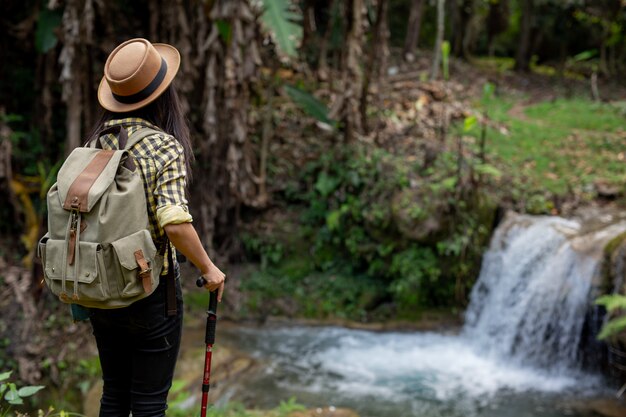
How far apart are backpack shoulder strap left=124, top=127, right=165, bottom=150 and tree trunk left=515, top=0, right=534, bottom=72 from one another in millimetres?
14557

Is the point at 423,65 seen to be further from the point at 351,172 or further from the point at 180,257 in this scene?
the point at 180,257

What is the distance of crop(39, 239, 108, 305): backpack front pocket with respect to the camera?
7.27 ft

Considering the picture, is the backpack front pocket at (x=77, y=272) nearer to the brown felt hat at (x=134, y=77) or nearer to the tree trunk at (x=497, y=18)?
the brown felt hat at (x=134, y=77)

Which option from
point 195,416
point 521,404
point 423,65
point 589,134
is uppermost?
point 423,65

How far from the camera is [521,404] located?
618cm

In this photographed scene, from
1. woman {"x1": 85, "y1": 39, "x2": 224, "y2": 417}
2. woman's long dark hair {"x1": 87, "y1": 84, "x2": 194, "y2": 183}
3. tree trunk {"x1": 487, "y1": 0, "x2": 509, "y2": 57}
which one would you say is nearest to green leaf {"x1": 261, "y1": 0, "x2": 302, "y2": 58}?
woman {"x1": 85, "y1": 39, "x2": 224, "y2": 417}

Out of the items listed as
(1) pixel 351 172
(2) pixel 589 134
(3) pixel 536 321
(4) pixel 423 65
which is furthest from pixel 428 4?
(3) pixel 536 321

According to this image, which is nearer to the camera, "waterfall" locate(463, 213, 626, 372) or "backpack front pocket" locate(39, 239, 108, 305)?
"backpack front pocket" locate(39, 239, 108, 305)

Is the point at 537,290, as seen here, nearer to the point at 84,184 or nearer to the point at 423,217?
the point at 423,217

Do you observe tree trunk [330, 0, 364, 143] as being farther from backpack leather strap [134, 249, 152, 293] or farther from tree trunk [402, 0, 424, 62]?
backpack leather strap [134, 249, 152, 293]

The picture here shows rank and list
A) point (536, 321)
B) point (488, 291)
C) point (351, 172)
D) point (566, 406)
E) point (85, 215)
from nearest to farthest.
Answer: point (85, 215)
point (566, 406)
point (536, 321)
point (488, 291)
point (351, 172)

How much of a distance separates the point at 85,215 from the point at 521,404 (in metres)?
5.34

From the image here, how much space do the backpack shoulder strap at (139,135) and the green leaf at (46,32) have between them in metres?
6.16

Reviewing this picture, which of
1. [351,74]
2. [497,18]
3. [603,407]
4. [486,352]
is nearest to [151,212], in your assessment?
[603,407]
